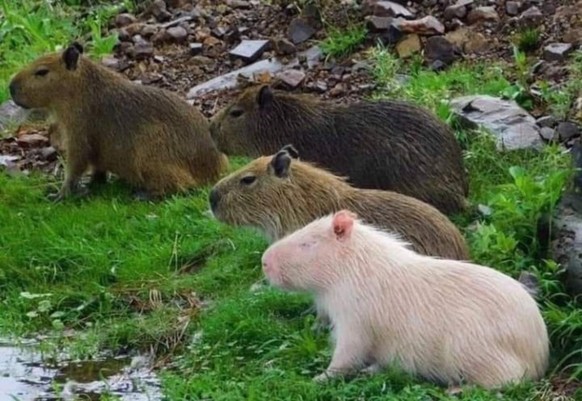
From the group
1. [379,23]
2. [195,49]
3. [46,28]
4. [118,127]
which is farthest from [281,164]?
[46,28]

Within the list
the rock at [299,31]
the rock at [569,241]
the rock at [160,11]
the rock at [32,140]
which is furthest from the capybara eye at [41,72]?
the rock at [569,241]

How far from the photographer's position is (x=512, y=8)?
1135cm

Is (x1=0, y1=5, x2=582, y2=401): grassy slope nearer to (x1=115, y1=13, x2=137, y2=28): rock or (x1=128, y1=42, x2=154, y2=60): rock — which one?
(x1=128, y1=42, x2=154, y2=60): rock

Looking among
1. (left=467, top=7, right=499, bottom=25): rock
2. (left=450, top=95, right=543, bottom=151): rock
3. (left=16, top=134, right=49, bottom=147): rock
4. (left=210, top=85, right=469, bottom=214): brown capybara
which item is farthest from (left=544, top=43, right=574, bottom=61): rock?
(left=16, top=134, right=49, bottom=147): rock

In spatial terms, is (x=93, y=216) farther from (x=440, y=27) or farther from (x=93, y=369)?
(x=440, y=27)

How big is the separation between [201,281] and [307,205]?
85cm

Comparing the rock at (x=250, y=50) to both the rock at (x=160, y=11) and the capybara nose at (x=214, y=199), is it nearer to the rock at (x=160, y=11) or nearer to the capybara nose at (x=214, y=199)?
the rock at (x=160, y=11)

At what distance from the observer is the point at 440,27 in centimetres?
1134

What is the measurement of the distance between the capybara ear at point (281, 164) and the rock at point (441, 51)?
3503 millimetres

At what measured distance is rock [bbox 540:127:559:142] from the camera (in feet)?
30.4

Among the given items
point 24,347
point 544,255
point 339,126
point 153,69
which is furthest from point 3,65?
point 544,255

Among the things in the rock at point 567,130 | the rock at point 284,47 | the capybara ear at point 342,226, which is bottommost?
the rock at point 284,47

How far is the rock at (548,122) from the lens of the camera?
950 cm

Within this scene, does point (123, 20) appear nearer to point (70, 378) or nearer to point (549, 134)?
point (549, 134)
